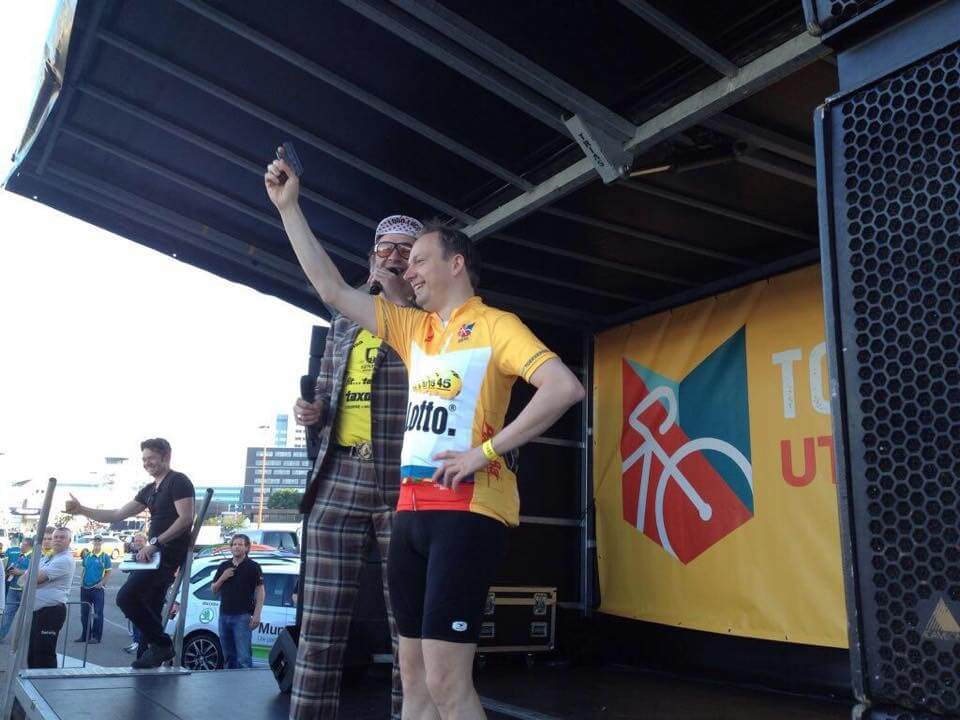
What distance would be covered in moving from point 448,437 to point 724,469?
3.91 metres

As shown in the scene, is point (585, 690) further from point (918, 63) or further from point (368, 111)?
point (918, 63)

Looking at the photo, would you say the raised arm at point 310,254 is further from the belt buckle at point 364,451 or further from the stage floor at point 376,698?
the stage floor at point 376,698

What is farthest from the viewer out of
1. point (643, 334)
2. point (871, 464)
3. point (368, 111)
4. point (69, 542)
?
point (69, 542)

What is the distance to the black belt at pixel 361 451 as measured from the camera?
2736 mm

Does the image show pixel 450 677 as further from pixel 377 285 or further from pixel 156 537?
pixel 156 537

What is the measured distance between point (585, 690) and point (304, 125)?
381cm

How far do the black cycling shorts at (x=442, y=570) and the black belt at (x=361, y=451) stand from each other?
2.43ft

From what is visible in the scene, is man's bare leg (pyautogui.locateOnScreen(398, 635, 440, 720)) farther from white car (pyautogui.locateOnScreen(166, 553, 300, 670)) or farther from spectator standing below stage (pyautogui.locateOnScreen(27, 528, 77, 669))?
white car (pyautogui.locateOnScreen(166, 553, 300, 670))

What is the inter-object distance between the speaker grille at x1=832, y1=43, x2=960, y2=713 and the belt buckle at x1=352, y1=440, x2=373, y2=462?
2000mm

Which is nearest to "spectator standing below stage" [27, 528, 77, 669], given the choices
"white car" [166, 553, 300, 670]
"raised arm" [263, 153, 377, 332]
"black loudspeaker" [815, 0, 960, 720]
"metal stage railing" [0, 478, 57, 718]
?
"white car" [166, 553, 300, 670]

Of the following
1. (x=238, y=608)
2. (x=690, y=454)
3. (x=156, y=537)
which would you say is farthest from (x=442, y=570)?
(x=238, y=608)

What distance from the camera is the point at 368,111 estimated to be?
157 inches

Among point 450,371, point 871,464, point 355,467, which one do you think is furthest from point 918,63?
point 355,467

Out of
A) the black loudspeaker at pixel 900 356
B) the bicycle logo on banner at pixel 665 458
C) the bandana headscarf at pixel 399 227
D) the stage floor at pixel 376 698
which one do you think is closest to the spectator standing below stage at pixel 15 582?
the stage floor at pixel 376 698
